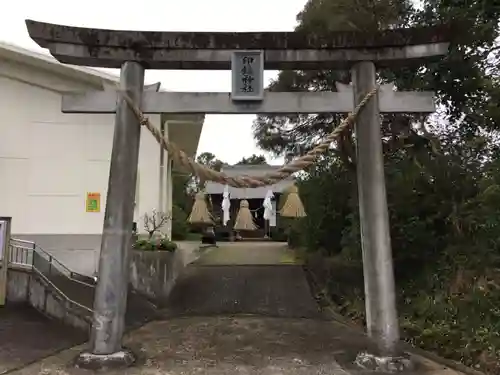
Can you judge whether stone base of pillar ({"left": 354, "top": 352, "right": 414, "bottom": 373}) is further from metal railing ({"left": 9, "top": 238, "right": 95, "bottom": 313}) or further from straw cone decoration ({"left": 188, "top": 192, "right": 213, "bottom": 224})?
metal railing ({"left": 9, "top": 238, "right": 95, "bottom": 313})

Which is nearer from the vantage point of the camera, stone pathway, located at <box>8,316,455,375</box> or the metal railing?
stone pathway, located at <box>8,316,455,375</box>

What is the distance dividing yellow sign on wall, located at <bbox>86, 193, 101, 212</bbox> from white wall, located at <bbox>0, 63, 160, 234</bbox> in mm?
100

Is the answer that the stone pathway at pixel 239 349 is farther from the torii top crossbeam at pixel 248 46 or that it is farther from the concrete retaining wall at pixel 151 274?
the torii top crossbeam at pixel 248 46

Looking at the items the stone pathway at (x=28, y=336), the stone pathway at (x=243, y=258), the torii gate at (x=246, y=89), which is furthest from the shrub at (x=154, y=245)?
the torii gate at (x=246, y=89)

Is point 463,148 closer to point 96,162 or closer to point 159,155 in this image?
point 159,155

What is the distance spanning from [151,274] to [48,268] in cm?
197

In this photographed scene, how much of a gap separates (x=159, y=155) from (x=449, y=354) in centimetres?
778

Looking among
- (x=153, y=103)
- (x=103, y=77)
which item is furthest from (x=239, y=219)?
(x=103, y=77)

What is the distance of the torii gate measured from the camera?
560cm

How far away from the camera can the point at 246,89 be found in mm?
5816

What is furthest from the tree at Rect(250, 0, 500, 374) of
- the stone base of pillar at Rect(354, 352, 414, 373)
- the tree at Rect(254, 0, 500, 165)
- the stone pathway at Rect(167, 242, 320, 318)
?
the stone base of pillar at Rect(354, 352, 414, 373)

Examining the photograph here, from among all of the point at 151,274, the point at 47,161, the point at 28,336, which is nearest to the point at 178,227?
the point at 47,161

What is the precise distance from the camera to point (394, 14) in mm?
10297

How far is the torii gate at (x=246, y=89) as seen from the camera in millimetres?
5602
